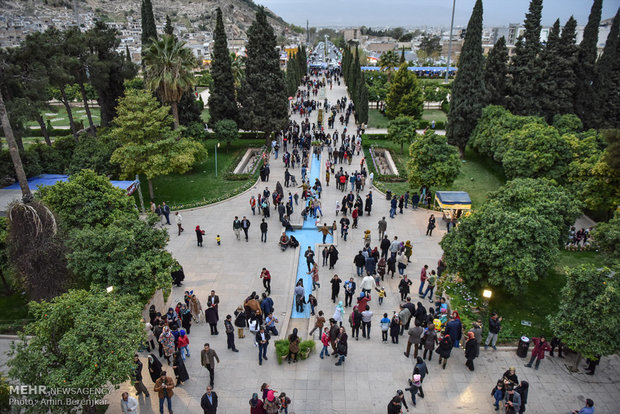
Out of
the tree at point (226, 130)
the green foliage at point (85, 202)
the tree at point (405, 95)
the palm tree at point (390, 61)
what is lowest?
the green foliage at point (85, 202)

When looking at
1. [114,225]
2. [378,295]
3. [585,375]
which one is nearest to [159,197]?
[114,225]

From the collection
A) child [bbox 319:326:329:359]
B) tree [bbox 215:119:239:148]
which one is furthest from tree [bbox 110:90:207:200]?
child [bbox 319:326:329:359]

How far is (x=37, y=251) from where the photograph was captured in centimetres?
1332

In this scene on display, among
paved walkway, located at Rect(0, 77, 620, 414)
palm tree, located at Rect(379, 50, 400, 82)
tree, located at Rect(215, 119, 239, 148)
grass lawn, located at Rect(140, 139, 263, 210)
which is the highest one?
palm tree, located at Rect(379, 50, 400, 82)

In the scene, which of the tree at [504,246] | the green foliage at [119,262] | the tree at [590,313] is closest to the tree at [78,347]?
the green foliage at [119,262]

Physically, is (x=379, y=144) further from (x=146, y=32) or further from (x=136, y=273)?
(x=136, y=273)

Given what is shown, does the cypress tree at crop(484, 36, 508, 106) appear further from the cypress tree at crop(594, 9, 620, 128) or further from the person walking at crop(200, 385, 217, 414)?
the person walking at crop(200, 385, 217, 414)

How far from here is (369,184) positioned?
25719 mm

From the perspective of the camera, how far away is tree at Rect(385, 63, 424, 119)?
3903 cm

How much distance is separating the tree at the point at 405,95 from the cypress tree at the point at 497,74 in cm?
701

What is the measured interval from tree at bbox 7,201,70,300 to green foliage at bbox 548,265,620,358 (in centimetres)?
1469

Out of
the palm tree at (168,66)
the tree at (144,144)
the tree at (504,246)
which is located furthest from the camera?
the palm tree at (168,66)

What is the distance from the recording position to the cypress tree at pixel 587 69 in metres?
31.9

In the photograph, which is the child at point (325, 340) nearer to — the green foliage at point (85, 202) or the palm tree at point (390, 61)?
the green foliage at point (85, 202)
